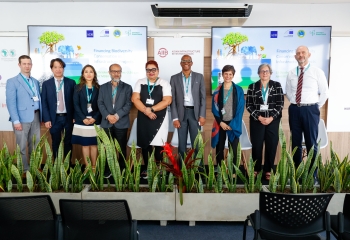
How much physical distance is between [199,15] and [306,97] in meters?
2.38

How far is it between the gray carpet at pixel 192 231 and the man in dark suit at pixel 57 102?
2090mm

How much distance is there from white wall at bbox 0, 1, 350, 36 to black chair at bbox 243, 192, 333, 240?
4.34m

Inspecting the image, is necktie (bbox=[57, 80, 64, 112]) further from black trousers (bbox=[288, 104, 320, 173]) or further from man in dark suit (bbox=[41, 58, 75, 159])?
black trousers (bbox=[288, 104, 320, 173])

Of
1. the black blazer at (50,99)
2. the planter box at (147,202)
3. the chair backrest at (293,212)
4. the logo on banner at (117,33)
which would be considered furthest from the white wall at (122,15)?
the chair backrest at (293,212)

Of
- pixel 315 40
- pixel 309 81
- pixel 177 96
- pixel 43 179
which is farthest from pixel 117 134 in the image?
pixel 315 40

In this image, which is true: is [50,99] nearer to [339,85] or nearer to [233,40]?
[233,40]

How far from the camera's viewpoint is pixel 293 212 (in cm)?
197

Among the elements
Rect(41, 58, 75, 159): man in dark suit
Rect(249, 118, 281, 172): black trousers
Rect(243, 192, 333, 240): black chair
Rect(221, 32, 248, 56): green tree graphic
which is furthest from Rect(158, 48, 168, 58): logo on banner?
Rect(243, 192, 333, 240): black chair

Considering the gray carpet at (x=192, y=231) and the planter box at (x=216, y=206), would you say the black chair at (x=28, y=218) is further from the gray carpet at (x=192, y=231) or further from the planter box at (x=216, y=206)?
the planter box at (x=216, y=206)

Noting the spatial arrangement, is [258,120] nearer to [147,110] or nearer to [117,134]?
Answer: [147,110]

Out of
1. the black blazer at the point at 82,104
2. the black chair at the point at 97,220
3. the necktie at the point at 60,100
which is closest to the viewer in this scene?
the black chair at the point at 97,220

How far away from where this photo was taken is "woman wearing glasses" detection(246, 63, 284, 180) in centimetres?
409

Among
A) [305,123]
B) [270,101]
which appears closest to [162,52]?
[270,101]

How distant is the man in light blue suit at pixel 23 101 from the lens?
432 cm
